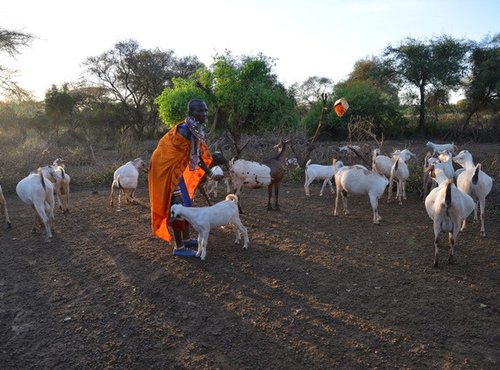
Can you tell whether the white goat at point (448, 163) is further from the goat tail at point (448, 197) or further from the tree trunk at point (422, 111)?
the tree trunk at point (422, 111)

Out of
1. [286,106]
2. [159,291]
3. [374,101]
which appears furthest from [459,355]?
[374,101]

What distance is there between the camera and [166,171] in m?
5.70

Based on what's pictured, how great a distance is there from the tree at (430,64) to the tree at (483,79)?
28.0 inches

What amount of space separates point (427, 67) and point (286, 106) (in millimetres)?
11231

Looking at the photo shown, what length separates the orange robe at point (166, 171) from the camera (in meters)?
5.66

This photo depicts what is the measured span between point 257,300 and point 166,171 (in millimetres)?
2295

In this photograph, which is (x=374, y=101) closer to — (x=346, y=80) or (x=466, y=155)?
(x=346, y=80)

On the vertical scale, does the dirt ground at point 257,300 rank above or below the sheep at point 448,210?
below

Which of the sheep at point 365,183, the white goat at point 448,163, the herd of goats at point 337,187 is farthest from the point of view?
the white goat at point 448,163

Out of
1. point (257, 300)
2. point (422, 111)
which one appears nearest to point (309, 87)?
point (422, 111)

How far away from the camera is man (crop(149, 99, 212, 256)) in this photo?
561cm

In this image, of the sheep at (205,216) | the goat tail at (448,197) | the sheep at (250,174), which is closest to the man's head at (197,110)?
the sheep at (205,216)

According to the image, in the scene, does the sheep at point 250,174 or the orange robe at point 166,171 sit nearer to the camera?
the orange robe at point 166,171

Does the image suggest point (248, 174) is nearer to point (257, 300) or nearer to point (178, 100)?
point (257, 300)
